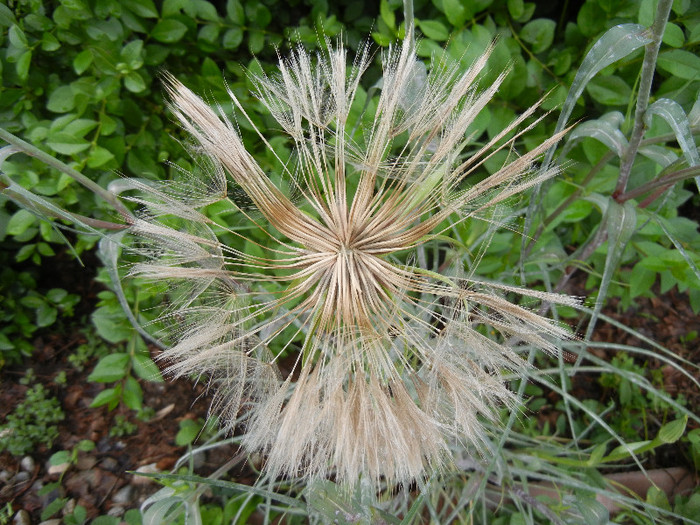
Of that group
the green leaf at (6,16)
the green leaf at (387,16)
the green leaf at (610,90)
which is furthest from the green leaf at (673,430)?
the green leaf at (6,16)

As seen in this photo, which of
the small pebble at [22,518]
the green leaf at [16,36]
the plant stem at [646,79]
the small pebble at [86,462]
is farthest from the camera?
the small pebble at [86,462]

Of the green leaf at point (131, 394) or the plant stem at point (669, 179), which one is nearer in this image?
the plant stem at point (669, 179)

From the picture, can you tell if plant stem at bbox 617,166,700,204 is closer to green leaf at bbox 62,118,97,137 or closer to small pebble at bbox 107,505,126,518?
green leaf at bbox 62,118,97,137

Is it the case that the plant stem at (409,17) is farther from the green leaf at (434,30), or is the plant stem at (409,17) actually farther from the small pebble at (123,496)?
the small pebble at (123,496)

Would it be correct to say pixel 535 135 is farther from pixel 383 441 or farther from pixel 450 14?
pixel 383 441

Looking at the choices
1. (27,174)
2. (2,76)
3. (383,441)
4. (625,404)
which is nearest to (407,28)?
(383,441)

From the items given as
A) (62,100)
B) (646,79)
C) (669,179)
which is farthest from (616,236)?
(62,100)

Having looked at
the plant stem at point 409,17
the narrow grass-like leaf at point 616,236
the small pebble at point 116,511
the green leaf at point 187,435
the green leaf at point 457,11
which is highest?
the green leaf at point 457,11
